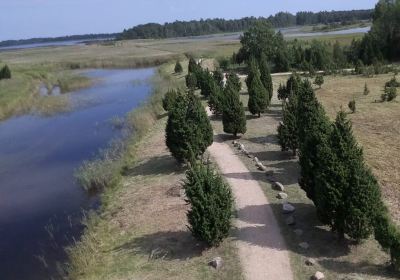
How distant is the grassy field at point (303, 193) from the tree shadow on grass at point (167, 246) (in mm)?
3062

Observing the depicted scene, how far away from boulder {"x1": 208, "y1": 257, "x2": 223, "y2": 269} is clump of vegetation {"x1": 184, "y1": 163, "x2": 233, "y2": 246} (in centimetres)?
76

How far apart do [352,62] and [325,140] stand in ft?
165

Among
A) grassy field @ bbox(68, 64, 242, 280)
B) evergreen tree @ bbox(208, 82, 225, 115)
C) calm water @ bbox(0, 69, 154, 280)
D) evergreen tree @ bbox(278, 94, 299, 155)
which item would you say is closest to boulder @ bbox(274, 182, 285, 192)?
grassy field @ bbox(68, 64, 242, 280)

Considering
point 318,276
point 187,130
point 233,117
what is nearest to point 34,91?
point 233,117

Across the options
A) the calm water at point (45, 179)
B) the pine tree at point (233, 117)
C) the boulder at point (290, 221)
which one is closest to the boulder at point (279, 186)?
the boulder at point (290, 221)

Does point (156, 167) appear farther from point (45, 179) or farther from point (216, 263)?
point (216, 263)

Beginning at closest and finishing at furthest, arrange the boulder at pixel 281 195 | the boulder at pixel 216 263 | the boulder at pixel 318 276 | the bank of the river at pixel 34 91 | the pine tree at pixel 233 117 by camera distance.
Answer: the boulder at pixel 318 276 < the boulder at pixel 216 263 < the boulder at pixel 281 195 < the pine tree at pixel 233 117 < the bank of the river at pixel 34 91

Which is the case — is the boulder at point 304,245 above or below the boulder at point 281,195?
below

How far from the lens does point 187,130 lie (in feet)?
73.6

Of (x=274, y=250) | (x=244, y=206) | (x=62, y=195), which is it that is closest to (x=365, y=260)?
(x=274, y=250)

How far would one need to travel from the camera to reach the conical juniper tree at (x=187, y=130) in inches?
887

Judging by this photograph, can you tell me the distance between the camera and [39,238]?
18641mm

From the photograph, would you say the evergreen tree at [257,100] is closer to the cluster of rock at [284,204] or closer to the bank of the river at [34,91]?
the cluster of rock at [284,204]

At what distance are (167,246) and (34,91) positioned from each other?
1931 inches
